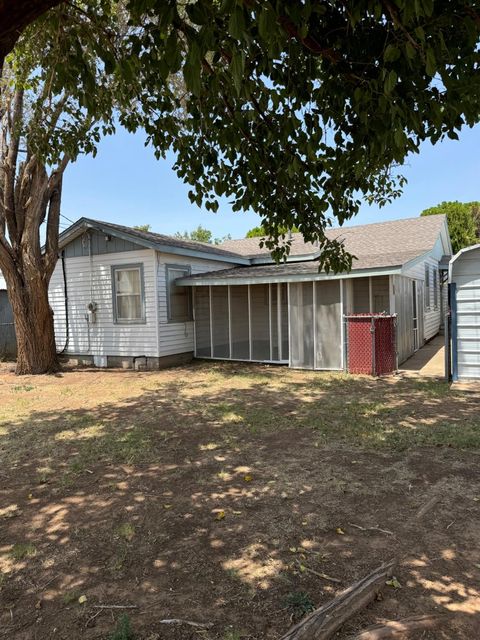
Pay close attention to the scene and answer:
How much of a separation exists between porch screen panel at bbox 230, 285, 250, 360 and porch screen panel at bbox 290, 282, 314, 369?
1775mm

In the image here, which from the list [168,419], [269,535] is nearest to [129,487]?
[269,535]

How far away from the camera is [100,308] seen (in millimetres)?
12258

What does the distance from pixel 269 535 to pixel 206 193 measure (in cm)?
370

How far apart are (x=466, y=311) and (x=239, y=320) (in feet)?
20.2

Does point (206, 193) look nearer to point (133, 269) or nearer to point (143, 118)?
point (143, 118)

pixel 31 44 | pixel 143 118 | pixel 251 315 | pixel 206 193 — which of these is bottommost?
pixel 251 315

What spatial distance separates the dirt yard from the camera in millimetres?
2350

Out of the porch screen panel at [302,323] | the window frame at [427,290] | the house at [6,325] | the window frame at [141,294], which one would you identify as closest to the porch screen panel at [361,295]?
the porch screen panel at [302,323]

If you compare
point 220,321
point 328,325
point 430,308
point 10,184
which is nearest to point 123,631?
point 328,325

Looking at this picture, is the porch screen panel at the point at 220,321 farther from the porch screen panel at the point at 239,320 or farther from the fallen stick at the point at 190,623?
the fallen stick at the point at 190,623

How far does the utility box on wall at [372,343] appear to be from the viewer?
940 centimetres

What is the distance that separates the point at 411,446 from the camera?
4.93 meters

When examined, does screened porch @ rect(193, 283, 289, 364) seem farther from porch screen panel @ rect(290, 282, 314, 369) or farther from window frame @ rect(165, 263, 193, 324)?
porch screen panel @ rect(290, 282, 314, 369)

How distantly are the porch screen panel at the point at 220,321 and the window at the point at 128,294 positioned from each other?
7.02 feet
